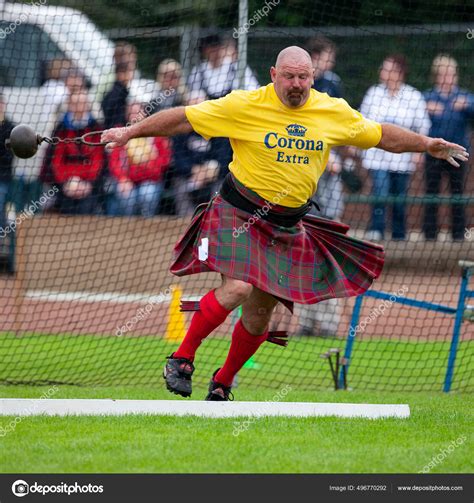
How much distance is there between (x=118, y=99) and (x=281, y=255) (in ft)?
14.5

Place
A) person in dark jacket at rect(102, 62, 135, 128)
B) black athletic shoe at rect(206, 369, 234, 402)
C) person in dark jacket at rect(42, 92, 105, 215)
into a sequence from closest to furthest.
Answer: black athletic shoe at rect(206, 369, 234, 402) < person in dark jacket at rect(102, 62, 135, 128) < person in dark jacket at rect(42, 92, 105, 215)

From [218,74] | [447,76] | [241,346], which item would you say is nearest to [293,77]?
[241,346]

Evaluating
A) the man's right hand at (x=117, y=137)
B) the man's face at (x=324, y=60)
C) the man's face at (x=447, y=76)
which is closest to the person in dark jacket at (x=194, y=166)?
the man's face at (x=324, y=60)

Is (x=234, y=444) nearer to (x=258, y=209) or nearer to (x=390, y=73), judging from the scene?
(x=258, y=209)

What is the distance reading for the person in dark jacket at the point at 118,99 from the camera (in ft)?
30.8

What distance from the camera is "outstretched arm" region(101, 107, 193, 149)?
5.09 metres

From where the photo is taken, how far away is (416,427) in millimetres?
5176

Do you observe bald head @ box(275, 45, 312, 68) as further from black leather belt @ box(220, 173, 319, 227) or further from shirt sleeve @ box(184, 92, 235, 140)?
black leather belt @ box(220, 173, 319, 227)

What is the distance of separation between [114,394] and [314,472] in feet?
8.70

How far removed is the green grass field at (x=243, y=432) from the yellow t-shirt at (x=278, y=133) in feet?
3.73

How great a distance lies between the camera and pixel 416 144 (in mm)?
5395

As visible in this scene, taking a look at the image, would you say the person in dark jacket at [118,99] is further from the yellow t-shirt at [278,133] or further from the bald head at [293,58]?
the bald head at [293,58]

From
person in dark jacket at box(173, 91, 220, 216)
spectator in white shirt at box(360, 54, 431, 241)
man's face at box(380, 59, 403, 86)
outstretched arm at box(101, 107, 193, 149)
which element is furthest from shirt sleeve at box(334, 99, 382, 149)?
man's face at box(380, 59, 403, 86)

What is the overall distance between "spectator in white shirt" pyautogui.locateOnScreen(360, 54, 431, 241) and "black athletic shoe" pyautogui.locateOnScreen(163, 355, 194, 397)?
430cm
